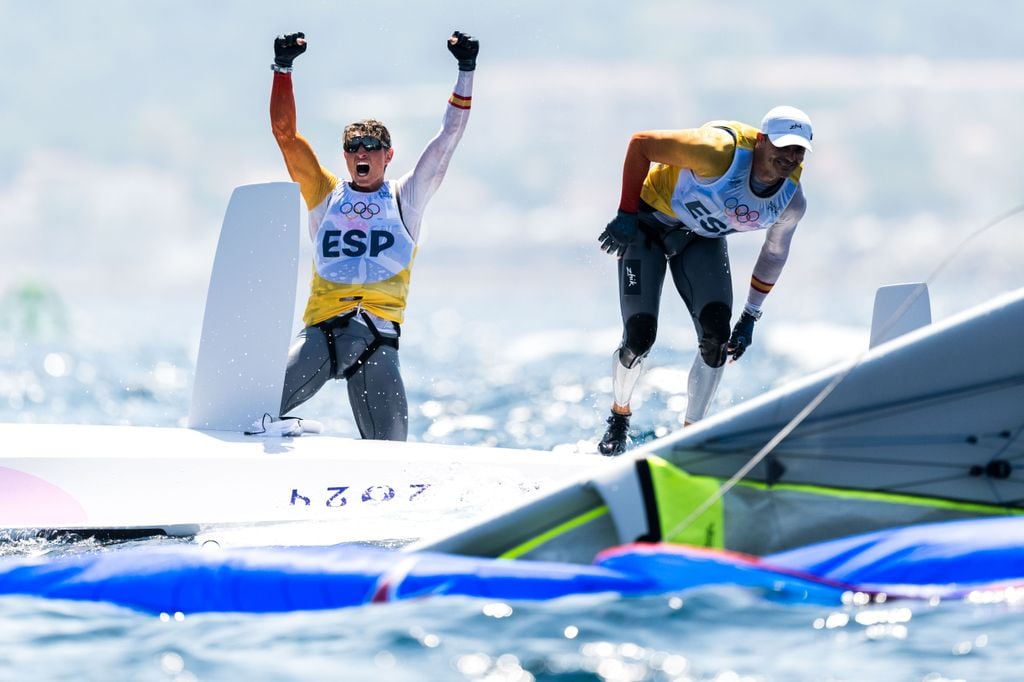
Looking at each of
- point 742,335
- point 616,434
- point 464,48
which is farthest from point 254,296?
point 742,335

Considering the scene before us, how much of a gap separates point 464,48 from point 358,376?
150 cm

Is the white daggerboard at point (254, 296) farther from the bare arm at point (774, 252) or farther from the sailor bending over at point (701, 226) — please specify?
the bare arm at point (774, 252)

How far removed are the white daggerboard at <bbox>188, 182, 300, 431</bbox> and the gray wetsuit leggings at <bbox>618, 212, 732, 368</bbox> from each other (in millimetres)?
1498

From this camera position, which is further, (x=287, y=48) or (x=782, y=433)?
(x=287, y=48)

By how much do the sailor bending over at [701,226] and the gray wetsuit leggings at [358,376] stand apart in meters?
1.04

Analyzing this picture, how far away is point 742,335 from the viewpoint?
605 centimetres

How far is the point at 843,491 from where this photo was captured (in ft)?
11.0

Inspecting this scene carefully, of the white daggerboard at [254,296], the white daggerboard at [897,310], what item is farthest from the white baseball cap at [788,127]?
the white daggerboard at [254,296]

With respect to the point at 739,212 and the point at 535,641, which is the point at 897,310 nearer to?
the point at 739,212

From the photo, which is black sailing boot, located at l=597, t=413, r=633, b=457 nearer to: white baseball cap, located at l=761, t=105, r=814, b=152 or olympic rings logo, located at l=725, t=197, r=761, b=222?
olympic rings logo, located at l=725, t=197, r=761, b=222

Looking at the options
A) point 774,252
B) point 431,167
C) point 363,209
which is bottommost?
point 774,252

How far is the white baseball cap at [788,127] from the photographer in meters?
5.12

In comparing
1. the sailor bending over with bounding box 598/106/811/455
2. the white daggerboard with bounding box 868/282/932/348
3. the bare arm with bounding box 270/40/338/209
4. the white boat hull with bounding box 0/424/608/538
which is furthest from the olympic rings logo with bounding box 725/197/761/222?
the bare arm with bounding box 270/40/338/209

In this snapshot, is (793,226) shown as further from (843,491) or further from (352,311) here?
(843,491)
